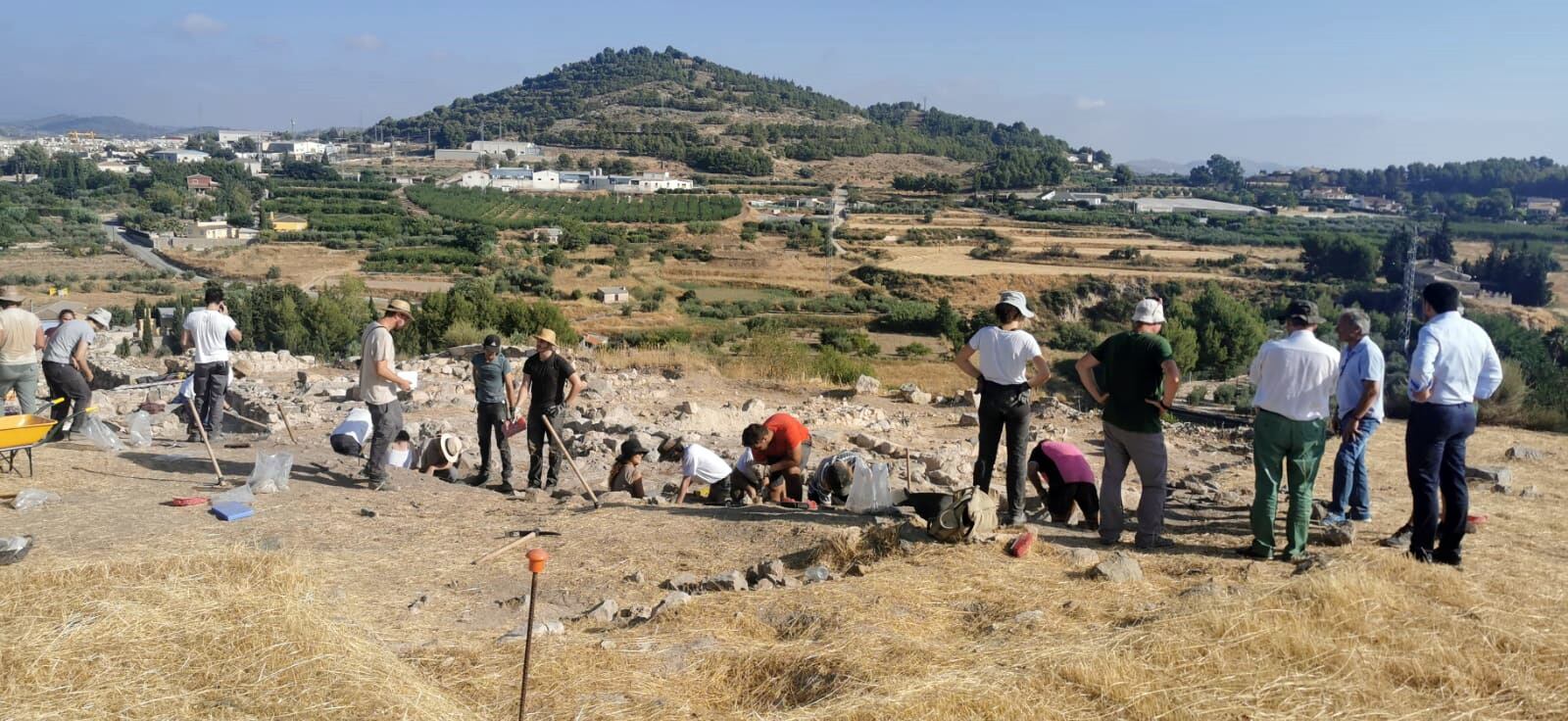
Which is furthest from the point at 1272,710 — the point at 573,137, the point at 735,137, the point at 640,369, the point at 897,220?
the point at 573,137

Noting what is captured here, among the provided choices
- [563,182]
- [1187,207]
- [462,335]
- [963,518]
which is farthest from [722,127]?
[963,518]

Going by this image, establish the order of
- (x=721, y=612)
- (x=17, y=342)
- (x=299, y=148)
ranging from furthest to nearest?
(x=299, y=148) < (x=17, y=342) < (x=721, y=612)

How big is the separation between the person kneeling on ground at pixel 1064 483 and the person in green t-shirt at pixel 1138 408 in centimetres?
80

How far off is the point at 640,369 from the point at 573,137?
443 feet

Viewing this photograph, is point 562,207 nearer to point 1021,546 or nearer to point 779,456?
point 779,456

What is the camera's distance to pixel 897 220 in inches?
3383

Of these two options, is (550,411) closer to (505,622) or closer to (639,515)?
(639,515)

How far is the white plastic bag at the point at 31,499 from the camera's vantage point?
22.9 ft

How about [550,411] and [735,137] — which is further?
[735,137]

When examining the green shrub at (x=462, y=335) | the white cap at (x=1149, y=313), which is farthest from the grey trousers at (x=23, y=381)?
the green shrub at (x=462, y=335)

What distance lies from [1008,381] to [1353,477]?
2.53 m

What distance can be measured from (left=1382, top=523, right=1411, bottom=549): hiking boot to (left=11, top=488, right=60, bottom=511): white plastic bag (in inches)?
349

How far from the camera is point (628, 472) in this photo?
28.9 ft

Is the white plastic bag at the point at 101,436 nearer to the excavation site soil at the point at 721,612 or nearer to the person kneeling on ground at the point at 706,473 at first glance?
the excavation site soil at the point at 721,612
